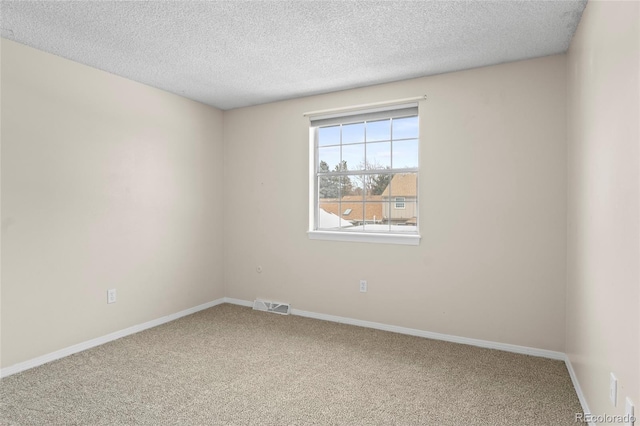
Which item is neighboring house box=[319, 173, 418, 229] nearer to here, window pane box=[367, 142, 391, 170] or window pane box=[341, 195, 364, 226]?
window pane box=[341, 195, 364, 226]

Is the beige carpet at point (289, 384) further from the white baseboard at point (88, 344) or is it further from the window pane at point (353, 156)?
the window pane at point (353, 156)

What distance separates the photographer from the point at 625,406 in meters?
1.50

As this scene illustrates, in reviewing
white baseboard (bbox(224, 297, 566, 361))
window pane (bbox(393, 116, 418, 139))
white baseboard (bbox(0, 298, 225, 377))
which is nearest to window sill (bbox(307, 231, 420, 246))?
white baseboard (bbox(224, 297, 566, 361))

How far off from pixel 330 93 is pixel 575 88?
87.5 inches

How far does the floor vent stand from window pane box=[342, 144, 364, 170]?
1726 millimetres

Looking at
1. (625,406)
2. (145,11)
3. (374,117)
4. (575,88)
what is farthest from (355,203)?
(625,406)

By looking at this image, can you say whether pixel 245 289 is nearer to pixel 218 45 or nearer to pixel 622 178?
pixel 218 45

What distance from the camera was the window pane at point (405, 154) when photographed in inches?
143

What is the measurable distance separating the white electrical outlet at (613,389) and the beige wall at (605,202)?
0.04 m

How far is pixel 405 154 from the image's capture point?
3.68 metres

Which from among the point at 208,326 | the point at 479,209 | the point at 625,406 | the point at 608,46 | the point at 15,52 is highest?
the point at 15,52

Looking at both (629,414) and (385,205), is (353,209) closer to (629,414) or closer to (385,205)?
(385,205)

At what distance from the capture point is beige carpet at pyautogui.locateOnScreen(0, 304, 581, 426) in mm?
2172

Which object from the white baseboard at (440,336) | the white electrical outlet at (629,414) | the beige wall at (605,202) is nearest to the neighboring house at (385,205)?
the white baseboard at (440,336)
